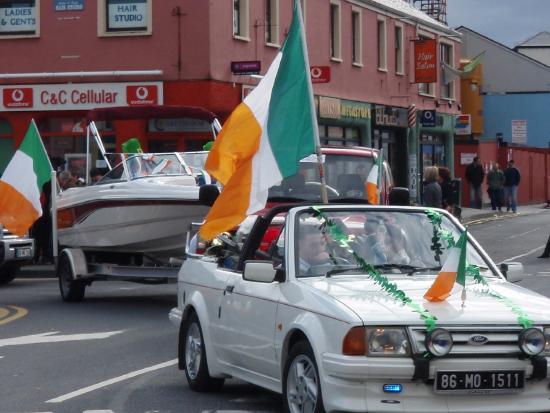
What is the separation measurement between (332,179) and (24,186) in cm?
489

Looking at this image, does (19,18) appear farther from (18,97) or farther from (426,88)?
(426,88)

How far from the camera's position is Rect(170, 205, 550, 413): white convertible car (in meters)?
7.87

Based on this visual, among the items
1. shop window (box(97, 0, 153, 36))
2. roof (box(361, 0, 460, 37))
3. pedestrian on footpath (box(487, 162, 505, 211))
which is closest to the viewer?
Answer: shop window (box(97, 0, 153, 36))

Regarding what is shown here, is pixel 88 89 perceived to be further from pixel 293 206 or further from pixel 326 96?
pixel 293 206

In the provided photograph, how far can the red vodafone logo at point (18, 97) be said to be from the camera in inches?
1375

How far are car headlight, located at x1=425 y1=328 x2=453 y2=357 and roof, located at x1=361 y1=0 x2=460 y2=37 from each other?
3768 cm

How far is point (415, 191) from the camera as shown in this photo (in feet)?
142

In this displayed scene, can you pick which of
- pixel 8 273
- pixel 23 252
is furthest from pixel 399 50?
pixel 23 252

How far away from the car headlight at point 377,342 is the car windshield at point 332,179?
914 centimetres

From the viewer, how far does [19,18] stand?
35375mm

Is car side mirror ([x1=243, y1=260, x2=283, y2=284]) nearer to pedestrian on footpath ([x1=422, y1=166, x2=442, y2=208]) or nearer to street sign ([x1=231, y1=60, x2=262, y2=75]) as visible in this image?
pedestrian on footpath ([x1=422, y1=166, x2=442, y2=208])

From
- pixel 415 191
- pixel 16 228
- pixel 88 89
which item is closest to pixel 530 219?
pixel 415 191

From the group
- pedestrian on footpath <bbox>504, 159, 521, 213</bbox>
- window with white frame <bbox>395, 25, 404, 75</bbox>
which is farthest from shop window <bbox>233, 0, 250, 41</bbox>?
pedestrian on footpath <bbox>504, 159, 521, 213</bbox>

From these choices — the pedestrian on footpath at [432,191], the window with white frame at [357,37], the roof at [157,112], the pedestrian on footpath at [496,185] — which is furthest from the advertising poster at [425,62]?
the roof at [157,112]
